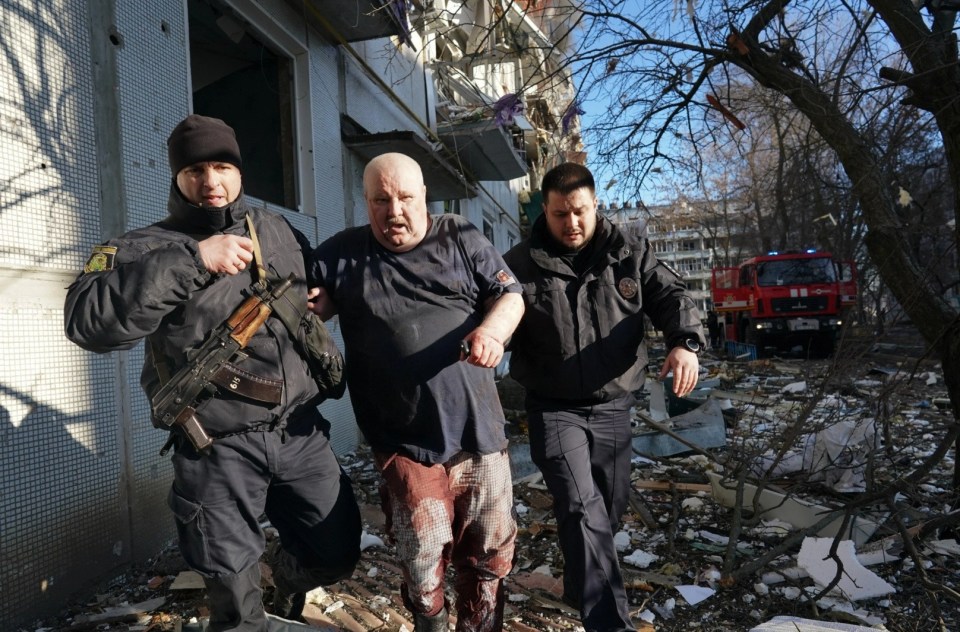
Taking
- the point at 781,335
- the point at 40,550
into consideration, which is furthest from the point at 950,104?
the point at 781,335

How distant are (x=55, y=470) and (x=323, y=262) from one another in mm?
1622

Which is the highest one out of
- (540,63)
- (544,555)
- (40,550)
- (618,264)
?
(540,63)

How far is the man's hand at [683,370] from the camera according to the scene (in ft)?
8.64

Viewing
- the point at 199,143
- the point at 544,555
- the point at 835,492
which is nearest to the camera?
the point at 199,143

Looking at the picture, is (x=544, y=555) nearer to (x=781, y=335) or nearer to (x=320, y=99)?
(x=320, y=99)

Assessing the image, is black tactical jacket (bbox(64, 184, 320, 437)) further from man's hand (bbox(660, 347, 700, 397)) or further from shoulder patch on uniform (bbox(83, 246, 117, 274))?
man's hand (bbox(660, 347, 700, 397))

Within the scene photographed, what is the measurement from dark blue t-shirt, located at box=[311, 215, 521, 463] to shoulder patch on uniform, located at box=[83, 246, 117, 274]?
688 millimetres

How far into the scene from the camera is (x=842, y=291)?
49.2ft

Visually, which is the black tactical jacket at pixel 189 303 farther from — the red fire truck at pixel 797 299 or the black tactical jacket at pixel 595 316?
A: the red fire truck at pixel 797 299

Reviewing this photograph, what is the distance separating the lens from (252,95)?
634cm

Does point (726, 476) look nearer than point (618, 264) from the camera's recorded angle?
No

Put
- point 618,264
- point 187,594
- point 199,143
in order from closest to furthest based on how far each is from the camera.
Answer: point 199,143
point 618,264
point 187,594

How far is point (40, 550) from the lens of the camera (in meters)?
2.93

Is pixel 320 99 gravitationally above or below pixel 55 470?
above
